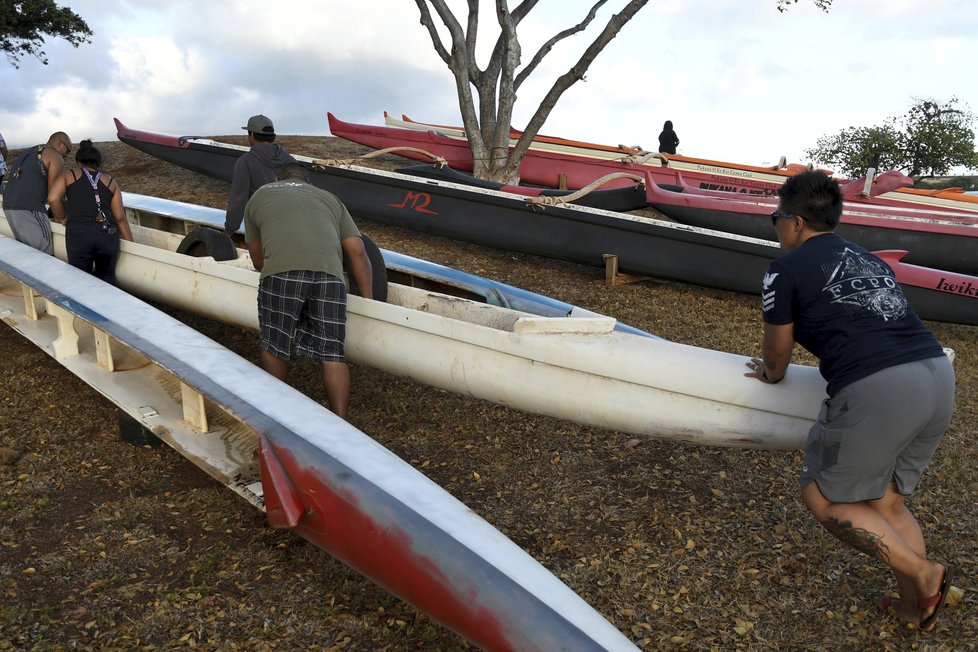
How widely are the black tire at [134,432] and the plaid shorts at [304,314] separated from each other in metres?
0.87

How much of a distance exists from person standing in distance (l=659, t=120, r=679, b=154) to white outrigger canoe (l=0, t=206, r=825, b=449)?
44.4 ft

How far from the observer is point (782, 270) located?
2.79 metres

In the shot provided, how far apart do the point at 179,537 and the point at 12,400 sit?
244 cm

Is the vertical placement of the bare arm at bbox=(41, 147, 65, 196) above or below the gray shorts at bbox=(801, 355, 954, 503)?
above

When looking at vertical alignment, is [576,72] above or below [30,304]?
above

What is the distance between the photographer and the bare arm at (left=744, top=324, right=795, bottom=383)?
2880 mm

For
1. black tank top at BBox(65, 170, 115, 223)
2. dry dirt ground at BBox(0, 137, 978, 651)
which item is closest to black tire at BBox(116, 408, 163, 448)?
dry dirt ground at BBox(0, 137, 978, 651)

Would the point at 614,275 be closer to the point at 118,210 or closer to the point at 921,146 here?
the point at 118,210

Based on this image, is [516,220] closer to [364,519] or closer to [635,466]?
[635,466]

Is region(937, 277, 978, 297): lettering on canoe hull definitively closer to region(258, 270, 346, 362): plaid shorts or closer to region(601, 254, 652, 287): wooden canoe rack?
region(601, 254, 652, 287): wooden canoe rack

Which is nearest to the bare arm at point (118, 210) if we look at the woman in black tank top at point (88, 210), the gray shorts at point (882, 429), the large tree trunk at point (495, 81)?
the woman in black tank top at point (88, 210)

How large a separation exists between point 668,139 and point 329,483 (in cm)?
1565

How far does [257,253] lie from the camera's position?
4535mm

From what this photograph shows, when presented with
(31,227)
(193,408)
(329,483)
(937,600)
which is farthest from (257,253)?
(937,600)
